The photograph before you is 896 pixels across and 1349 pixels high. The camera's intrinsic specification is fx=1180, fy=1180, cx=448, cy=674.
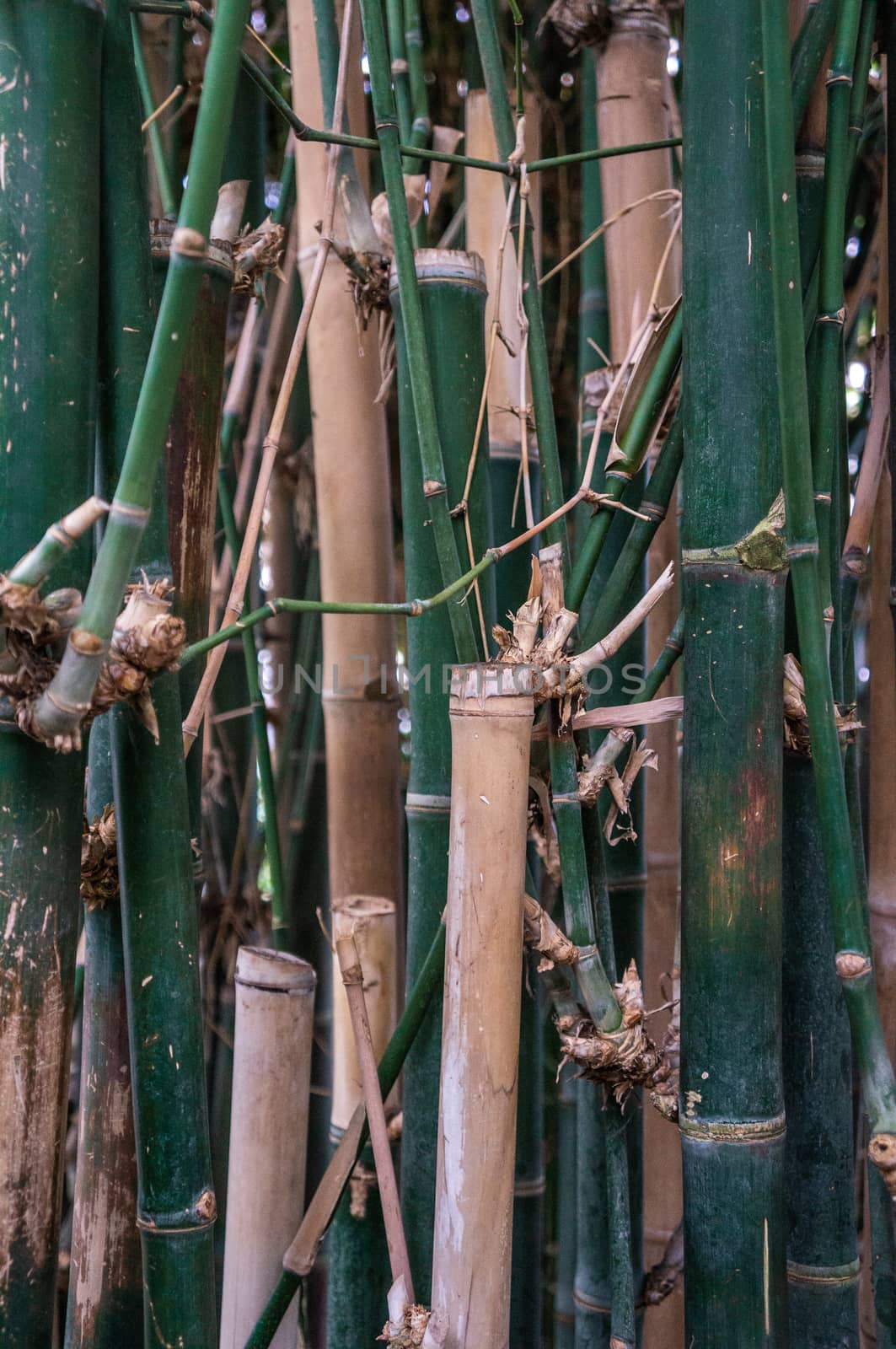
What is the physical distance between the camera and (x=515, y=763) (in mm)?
546

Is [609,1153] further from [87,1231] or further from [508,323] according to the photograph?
[508,323]

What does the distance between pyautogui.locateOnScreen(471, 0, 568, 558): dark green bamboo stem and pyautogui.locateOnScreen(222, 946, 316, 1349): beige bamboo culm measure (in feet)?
1.00

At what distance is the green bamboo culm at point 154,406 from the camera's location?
1.36ft

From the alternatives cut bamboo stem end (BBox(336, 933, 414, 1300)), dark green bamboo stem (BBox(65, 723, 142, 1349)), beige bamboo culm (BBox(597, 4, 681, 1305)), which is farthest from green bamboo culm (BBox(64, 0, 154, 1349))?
beige bamboo culm (BBox(597, 4, 681, 1305))

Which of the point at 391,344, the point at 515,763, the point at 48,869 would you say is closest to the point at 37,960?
the point at 48,869

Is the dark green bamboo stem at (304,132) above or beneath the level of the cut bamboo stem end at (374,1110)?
above

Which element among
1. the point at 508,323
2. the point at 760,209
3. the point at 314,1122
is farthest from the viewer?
the point at 314,1122

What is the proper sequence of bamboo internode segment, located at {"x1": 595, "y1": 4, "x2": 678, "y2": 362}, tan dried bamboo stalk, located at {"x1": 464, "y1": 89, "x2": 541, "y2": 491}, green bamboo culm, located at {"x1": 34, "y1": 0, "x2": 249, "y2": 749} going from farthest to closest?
1. tan dried bamboo stalk, located at {"x1": 464, "y1": 89, "x2": 541, "y2": 491}
2. bamboo internode segment, located at {"x1": 595, "y1": 4, "x2": 678, "y2": 362}
3. green bamboo culm, located at {"x1": 34, "y1": 0, "x2": 249, "y2": 749}

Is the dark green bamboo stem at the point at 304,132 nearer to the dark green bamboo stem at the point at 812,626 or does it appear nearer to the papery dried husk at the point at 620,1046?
the dark green bamboo stem at the point at 812,626

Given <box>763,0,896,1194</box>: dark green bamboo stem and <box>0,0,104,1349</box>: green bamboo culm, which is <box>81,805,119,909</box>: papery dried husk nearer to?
<box>0,0,104,1349</box>: green bamboo culm

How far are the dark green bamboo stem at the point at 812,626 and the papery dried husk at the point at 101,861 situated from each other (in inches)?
14.3

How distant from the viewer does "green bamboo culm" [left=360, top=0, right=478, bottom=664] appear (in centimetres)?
62

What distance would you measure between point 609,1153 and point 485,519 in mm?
374

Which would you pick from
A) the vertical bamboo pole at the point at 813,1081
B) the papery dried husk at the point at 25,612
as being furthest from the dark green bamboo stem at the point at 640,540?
the papery dried husk at the point at 25,612
